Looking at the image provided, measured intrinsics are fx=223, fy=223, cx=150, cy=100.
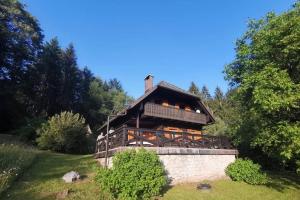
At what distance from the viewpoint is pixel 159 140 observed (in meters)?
13.5

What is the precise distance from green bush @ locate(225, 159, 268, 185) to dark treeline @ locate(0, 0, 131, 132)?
81.0ft

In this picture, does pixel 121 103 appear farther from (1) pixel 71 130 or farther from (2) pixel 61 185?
(2) pixel 61 185

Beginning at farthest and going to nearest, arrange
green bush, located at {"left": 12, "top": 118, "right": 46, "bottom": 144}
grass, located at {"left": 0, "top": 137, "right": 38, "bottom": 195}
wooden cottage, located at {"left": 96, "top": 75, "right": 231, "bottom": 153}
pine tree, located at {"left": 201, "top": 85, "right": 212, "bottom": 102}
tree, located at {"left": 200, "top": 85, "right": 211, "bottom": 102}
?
1. tree, located at {"left": 200, "top": 85, "right": 211, "bottom": 102}
2. pine tree, located at {"left": 201, "top": 85, "right": 212, "bottom": 102}
3. green bush, located at {"left": 12, "top": 118, "right": 46, "bottom": 144}
4. wooden cottage, located at {"left": 96, "top": 75, "right": 231, "bottom": 153}
5. grass, located at {"left": 0, "top": 137, "right": 38, "bottom": 195}

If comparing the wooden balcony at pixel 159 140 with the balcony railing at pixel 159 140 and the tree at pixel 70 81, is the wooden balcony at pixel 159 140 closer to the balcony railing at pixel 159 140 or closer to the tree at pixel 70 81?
the balcony railing at pixel 159 140

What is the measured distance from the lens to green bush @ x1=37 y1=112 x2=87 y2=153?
23766 mm

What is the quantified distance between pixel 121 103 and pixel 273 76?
4171 cm

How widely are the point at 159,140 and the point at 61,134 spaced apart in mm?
14651

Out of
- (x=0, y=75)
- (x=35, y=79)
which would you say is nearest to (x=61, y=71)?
(x=35, y=79)

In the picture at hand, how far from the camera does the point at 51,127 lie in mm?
23719

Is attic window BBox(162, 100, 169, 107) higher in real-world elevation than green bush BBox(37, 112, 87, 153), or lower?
higher

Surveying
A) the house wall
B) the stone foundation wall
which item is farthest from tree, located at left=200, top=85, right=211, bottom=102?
the stone foundation wall

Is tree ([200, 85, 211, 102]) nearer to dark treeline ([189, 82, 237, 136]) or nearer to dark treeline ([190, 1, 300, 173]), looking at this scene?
dark treeline ([189, 82, 237, 136])

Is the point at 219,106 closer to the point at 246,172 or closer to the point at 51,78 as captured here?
the point at 51,78

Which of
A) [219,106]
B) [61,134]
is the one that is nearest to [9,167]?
[61,134]
